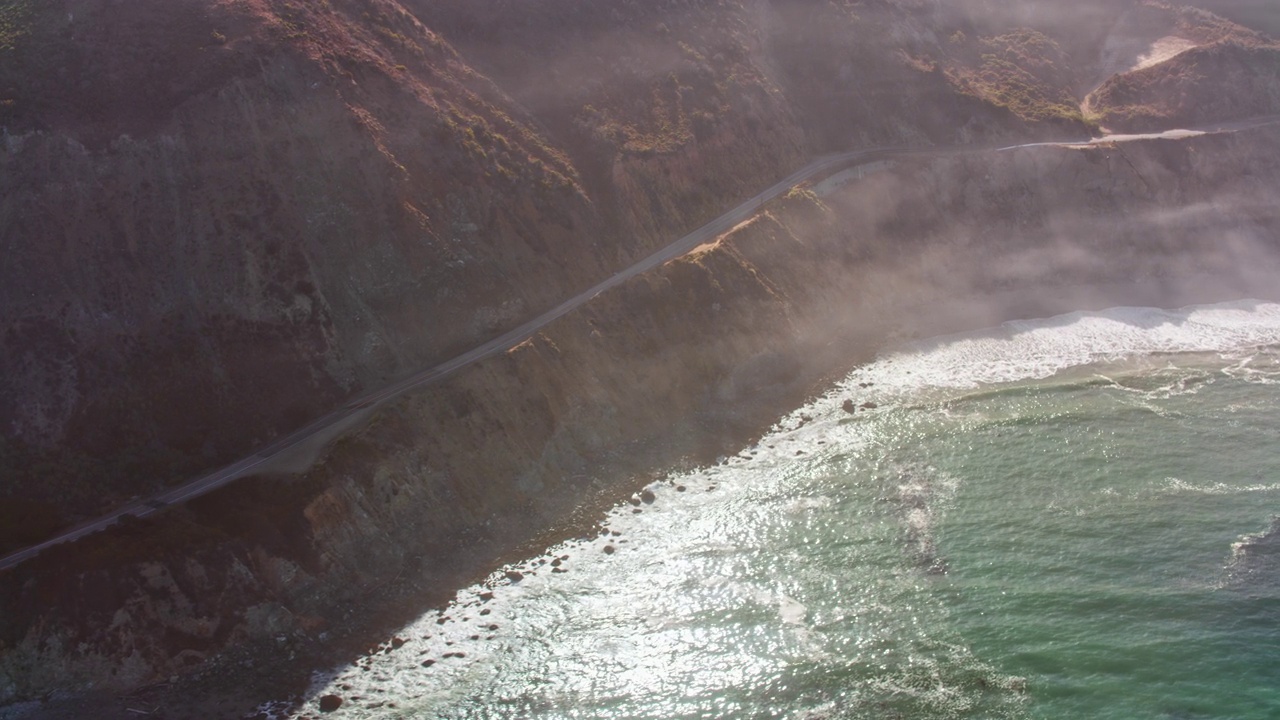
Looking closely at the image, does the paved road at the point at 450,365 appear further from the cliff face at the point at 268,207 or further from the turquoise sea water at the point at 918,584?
the turquoise sea water at the point at 918,584

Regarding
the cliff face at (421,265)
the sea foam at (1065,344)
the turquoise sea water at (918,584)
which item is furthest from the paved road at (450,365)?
the sea foam at (1065,344)

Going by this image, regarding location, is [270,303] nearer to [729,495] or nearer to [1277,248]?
[729,495]

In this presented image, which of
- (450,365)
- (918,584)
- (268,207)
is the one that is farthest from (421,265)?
(918,584)

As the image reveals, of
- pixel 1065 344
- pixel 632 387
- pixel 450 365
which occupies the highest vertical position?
pixel 450 365

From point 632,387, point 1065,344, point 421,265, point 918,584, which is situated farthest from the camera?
point 1065,344

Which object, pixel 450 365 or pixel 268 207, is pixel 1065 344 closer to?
pixel 450 365

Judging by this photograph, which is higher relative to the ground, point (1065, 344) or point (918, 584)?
point (1065, 344)
